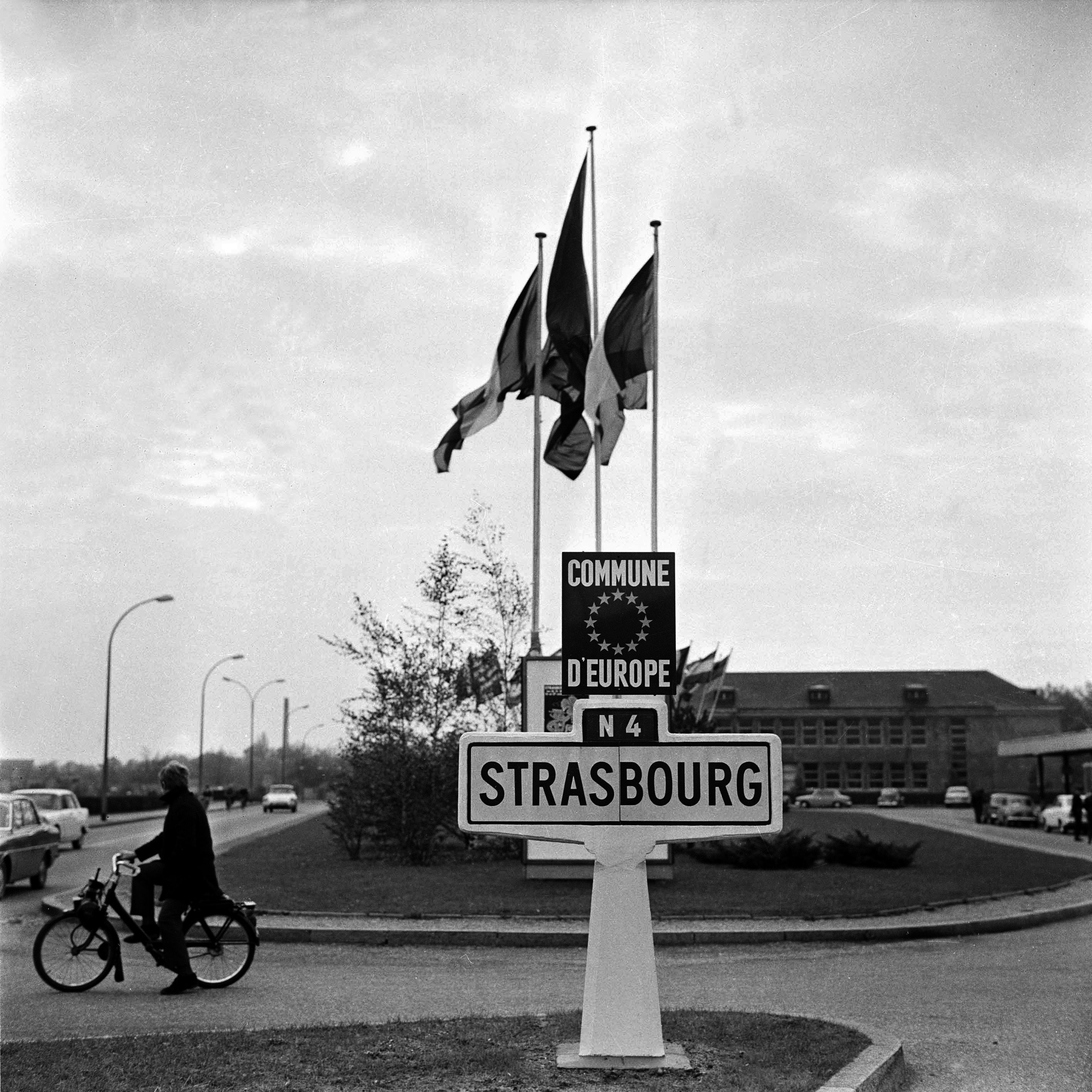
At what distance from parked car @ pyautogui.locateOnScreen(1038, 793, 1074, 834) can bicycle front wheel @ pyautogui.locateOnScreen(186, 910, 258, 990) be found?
131 ft

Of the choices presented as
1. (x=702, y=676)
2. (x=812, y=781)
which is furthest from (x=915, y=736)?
(x=702, y=676)

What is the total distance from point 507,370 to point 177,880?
12292mm

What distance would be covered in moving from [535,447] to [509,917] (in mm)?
7836

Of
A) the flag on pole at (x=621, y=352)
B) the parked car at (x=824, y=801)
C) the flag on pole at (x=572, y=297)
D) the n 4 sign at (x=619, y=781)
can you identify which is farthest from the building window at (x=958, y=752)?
the n 4 sign at (x=619, y=781)

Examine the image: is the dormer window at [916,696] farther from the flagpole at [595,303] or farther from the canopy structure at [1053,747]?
the flagpole at [595,303]

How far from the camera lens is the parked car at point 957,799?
90375 mm

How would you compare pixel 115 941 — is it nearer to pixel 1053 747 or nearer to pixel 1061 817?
pixel 1061 817

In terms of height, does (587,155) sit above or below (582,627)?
above

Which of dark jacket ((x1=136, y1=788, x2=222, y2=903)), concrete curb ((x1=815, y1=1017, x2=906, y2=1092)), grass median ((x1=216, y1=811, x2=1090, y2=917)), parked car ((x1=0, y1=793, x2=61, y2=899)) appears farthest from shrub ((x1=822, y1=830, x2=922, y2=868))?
concrete curb ((x1=815, y1=1017, x2=906, y2=1092))

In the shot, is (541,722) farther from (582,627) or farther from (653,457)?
(582,627)

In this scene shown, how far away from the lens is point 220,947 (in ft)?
36.0

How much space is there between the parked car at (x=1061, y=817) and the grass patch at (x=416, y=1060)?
41.2m

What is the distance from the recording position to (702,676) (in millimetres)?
40500

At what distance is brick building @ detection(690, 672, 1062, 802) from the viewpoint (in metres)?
108
